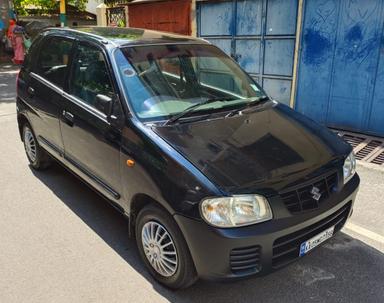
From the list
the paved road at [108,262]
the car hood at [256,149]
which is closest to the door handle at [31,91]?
the paved road at [108,262]

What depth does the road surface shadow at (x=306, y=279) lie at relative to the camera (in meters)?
2.79

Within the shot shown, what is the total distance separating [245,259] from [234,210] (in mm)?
323

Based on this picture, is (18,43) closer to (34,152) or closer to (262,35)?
(262,35)

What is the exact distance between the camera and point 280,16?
677 cm

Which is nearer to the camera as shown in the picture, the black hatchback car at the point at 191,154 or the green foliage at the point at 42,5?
the black hatchback car at the point at 191,154

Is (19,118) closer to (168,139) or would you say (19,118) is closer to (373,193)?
(168,139)

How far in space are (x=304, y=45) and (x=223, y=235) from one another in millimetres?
5035

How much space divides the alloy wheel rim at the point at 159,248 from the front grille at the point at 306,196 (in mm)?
829

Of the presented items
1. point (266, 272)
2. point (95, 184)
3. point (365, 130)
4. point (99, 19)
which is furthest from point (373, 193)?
point (99, 19)

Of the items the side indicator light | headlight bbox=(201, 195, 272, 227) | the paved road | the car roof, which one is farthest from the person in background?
headlight bbox=(201, 195, 272, 227)

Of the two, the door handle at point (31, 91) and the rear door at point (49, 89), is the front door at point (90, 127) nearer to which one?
the rear door at point (49, 89)

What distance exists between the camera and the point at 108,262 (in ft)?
10.5

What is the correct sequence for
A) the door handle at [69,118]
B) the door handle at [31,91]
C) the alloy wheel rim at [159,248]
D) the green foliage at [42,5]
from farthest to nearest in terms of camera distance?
1. the green foliage at [42,5]
2. the door handle at [31,91]
3. the door handle at [69,118]
4. the alloy wheel rim at [159,248]

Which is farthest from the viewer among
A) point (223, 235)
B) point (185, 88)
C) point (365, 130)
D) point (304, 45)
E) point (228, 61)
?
point (304, 45)
